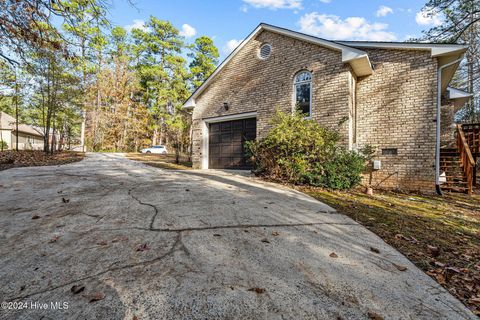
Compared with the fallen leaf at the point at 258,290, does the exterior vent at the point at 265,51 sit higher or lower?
higher

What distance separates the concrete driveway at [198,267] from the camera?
138 centimetres

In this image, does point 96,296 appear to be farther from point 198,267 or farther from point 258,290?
point 258,290

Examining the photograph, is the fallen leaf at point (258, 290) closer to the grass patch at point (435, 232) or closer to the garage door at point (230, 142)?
the grass patch at point (435, 232)

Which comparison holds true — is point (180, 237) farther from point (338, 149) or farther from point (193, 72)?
point (193, 72)

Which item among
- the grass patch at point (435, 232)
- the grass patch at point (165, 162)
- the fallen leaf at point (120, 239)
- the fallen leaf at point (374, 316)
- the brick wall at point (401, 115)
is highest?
the brick wall at point (401, 115)

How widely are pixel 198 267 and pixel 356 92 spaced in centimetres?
828

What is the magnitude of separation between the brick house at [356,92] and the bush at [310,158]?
3.21 feet

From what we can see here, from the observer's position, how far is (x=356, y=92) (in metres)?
7.82

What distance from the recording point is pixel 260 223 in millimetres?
2898

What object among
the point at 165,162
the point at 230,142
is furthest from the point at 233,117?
the point at 165,162

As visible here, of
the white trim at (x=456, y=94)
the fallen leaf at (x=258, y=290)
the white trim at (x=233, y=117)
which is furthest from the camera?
the white trim at (x=456, y=94)

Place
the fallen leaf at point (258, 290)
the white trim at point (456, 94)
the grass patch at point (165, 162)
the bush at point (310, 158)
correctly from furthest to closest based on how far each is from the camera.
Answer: the grass patch at point (165, 162)
the white trim at point (456, 94)
the bush at point (310, 158)
the fallen leaf at point (258, 290)

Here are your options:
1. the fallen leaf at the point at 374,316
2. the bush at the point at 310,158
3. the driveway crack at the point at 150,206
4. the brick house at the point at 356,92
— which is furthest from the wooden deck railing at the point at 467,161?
the driveway crack at the point at 150,206

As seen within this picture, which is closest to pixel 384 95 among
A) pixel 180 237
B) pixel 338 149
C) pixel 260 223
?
pixel 338 149
